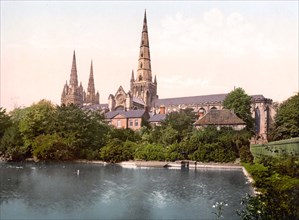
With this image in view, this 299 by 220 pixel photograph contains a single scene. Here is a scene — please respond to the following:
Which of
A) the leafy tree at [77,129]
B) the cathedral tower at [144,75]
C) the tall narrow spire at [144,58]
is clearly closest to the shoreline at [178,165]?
the leafy tree at [77,129]

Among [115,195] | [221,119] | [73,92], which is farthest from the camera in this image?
[73,92]

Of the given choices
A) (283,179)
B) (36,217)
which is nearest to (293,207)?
(283,179)

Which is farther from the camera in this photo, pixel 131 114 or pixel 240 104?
pixel 131 114

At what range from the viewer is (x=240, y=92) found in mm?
62812

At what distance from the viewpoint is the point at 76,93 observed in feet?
367

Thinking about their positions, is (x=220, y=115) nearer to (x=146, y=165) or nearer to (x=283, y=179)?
(x=146, y=165)

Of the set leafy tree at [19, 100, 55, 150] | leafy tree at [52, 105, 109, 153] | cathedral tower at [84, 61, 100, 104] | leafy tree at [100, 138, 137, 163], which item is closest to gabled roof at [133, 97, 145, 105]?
cathedral tower at [84, 61, 100, 104]

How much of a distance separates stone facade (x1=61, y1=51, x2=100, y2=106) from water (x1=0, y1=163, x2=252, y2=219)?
81340 mm

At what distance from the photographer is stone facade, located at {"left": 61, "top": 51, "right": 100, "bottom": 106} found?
11141cm

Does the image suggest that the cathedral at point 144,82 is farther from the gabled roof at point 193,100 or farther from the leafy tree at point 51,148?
the leafy tree at point 51,148

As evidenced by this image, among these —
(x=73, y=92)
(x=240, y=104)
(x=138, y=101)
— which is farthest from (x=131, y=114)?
(x=73, y=92)

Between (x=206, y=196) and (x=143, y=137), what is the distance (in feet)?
106

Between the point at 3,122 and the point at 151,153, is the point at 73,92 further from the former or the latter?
the point at 151,153

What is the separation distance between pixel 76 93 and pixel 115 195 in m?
93.7
